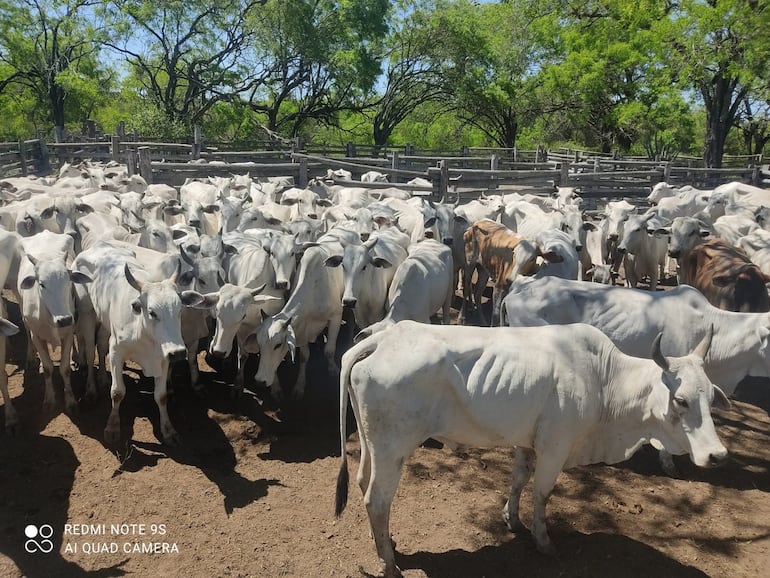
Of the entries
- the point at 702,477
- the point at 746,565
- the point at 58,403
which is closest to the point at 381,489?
→ the point at 746,565

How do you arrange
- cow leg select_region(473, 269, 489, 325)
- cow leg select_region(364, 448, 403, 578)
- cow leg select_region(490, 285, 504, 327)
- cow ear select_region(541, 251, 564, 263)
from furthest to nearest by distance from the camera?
cow leg select_region(473, 269, 489, 325) < cow leg select_region(490, 285, 504, 327) < cow ear select_region(541, 251, 564, 263) < cow leg select_region(364, 448, 403, 578)

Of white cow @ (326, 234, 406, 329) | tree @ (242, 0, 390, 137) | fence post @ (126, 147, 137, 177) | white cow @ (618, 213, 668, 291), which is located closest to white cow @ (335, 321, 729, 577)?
white cow @ (326, 234, 406, 329)

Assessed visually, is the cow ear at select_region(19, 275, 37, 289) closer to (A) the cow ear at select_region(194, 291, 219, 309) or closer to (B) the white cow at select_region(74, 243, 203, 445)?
(B) the white cow at select_region(74, 243, 203, 445)

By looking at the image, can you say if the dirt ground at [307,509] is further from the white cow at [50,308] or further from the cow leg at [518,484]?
the white cow at [50,308]

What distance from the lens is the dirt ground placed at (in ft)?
14.1

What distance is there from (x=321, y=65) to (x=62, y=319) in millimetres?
28169

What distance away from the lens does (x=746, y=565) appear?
4.27m

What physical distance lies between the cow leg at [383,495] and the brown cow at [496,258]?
4.25 meters

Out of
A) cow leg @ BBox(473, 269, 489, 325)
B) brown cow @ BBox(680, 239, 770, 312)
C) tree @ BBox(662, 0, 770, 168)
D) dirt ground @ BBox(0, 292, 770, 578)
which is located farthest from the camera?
tree @ BBox(662, 0, 770, 168)

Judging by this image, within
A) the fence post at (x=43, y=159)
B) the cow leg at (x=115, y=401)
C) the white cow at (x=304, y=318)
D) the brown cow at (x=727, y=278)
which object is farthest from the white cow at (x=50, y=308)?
the fence post at (x=43, y=159)

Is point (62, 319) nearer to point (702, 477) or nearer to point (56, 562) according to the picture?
point (56, 562)

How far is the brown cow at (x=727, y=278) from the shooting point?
6.74 m

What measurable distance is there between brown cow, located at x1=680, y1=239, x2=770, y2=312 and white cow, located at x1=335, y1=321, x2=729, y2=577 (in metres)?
3.35

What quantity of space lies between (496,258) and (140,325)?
17.3 ft
